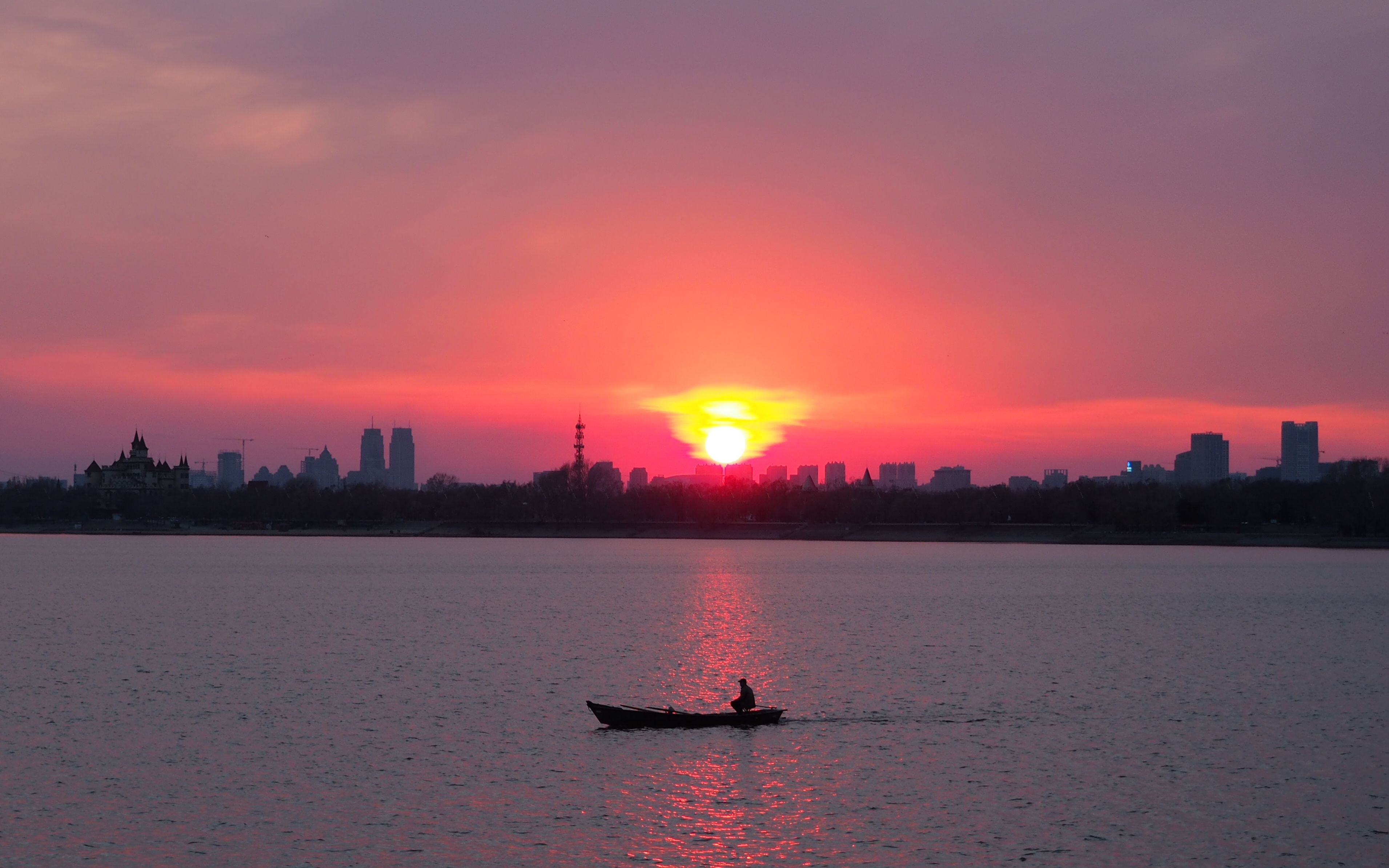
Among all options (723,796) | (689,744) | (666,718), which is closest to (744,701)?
(666,718)

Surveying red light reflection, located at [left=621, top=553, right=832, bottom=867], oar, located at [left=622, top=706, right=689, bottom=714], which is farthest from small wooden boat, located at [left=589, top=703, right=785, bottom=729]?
red light reflection, located at [left=621, top=553, right=832, bottom=867]

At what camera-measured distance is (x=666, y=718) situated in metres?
58.1

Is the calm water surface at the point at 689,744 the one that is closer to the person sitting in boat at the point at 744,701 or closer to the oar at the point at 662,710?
the oar at the point at 662,710

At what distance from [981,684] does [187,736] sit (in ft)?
131

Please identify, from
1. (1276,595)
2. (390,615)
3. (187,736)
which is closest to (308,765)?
(187,736)

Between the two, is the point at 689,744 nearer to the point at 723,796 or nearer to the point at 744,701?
the point at 744,701

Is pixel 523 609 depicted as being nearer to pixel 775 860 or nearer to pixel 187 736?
pixel 187 736

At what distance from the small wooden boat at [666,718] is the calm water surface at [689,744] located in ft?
4.29

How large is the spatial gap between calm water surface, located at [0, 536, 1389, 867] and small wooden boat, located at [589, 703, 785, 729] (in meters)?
1.31

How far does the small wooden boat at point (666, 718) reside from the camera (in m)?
57.8

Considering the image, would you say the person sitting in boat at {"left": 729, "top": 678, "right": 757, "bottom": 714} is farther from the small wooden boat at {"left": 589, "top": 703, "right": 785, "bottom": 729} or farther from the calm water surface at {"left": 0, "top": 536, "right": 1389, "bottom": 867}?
the calm water surface at {"left": 0, "top": 536, "right": 1389, "bottom": 867}

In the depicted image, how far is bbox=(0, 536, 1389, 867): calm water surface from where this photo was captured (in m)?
39.3

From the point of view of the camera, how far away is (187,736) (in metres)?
55.3

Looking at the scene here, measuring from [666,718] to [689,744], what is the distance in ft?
11.5
